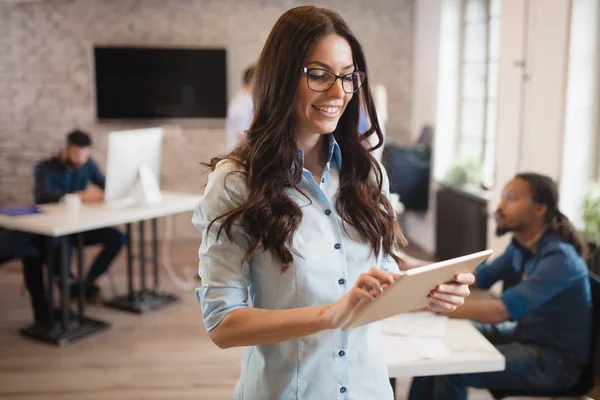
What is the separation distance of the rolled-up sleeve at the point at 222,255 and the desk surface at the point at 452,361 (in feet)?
2.14

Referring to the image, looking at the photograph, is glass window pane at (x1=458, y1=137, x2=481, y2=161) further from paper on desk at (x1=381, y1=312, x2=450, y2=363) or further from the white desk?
paper on desk at (x1=381, y1=312, x2=450, y2=363)

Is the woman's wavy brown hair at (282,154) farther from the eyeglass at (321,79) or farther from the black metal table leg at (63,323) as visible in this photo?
the black metal table leg at (63,323)

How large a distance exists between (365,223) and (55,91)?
583 centimetres

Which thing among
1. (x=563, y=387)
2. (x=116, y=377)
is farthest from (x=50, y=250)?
(x=563, y=387)

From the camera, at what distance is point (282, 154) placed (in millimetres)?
1305

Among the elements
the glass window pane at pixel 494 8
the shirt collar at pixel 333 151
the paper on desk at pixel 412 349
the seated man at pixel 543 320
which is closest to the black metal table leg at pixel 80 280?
the seated man at pixel 543 320

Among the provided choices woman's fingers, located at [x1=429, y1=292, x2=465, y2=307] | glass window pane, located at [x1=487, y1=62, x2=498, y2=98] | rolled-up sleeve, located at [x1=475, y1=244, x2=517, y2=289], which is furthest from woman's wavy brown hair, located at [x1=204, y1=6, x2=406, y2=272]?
glass window pane, located at [x1=487, y1=62, x2=498, y2=98]

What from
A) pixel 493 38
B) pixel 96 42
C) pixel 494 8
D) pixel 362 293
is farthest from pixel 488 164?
pixel 362 293

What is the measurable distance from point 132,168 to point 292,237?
123 inches

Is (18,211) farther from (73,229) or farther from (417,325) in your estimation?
(417,325)

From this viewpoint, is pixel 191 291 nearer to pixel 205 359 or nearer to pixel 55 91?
pixel 205 359

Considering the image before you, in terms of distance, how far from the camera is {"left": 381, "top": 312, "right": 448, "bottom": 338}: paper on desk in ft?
6.47

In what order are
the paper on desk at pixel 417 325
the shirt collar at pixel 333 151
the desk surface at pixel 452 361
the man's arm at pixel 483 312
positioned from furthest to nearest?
the man's arm at pixel 483 312 < the paper on desk at pixel 417 325 < the desk surface at pixel 452 361 < the shirt collar at pixel 333 151

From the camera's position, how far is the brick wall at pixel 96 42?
6.37 metres
